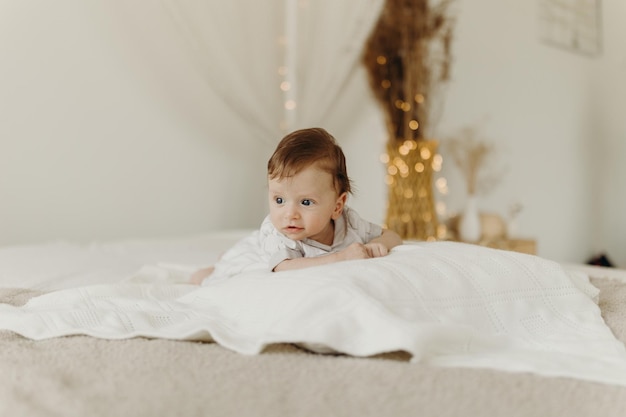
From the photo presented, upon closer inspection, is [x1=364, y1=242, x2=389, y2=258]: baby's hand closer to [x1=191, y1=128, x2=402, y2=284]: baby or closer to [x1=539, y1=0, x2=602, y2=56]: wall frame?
[x1=191, y1=128, x2=402, y2=284]: baby

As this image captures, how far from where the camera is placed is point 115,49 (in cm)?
288

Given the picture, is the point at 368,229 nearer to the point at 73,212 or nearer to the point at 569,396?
the point at 569,396

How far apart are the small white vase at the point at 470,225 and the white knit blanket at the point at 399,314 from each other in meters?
1.90

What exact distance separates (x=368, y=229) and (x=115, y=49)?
1.85 m

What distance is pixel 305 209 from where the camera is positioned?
50.3 inches

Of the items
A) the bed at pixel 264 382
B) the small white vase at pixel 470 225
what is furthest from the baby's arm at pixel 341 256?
the small white vase at pixel 470 225

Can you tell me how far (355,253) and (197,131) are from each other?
213 cm

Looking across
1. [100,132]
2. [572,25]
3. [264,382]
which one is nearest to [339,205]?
[264,382]

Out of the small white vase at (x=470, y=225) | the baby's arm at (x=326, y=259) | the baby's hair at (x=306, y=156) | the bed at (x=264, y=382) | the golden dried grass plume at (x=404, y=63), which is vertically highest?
the golden dried grass plume at (x=404, y=63)

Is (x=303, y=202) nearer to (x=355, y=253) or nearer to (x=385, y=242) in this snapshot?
(x=355, y=253)

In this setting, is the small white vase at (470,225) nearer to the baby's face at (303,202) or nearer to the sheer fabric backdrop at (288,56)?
the sheer fabric backdrop at (288,56)

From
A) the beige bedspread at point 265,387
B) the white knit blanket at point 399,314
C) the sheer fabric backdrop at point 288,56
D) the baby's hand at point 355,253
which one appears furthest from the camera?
the sheer fabric backdrop at point 288,56

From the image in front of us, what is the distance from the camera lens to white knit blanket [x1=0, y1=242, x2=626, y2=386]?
0.90 m

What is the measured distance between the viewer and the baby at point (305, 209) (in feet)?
4.08
